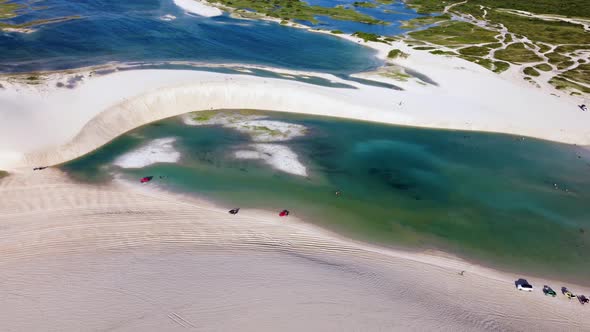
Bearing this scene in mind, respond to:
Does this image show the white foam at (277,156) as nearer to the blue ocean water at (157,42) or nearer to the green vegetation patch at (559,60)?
the blue ocean water at (157,42)

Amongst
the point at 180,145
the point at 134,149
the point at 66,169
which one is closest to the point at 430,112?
the point at 180,145

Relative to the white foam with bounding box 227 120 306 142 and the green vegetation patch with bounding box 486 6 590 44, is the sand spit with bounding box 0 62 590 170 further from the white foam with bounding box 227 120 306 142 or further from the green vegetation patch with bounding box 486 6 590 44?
the green vegetation patch with bounding box 486 6 590 44

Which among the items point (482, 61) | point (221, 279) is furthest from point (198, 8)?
point (221, 279)

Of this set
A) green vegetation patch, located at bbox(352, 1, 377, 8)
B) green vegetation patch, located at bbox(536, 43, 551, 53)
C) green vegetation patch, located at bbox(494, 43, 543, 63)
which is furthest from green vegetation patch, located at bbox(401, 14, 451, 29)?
green vegetation patch, located at bbox(536, 43, 551, 53)

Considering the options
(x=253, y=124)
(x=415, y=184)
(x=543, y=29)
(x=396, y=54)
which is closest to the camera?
(x=415, y=184)

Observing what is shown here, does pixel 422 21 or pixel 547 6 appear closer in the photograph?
pixel 422 21

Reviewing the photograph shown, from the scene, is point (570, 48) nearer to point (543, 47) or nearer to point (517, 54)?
point (543, 47)

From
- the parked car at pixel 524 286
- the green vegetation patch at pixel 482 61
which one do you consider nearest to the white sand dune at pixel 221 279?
the parked car at pixel 524 286
